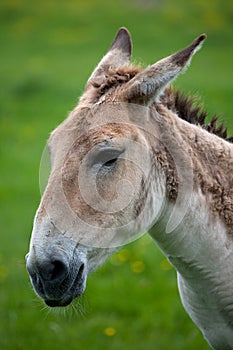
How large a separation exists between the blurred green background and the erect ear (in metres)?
0.62

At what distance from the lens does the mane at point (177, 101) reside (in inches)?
157

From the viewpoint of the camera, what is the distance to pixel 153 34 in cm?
2498

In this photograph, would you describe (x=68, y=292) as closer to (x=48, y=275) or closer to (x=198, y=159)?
(x=48, y=275)

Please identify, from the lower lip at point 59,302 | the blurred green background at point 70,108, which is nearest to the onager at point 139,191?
the lower lip at point 59,302

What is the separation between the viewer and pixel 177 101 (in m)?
4.23

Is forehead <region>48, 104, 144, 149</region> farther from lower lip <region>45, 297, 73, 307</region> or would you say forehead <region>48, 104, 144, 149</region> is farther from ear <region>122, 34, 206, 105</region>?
lower lip <region>45, 297, 73, 307</region>

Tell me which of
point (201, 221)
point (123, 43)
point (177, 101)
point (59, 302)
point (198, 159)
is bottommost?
point (59, 302)

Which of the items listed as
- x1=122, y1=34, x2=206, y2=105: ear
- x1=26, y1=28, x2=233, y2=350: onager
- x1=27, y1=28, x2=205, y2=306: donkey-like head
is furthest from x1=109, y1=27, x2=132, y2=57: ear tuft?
x1=122, y1=34, x2=206, y2=105: ear

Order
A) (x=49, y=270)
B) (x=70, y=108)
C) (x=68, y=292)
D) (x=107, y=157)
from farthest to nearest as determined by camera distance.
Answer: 1. (x=70, y=108)
2. (x=107, y=157)
3. (x=68, y=292)
4. (x=49, y=270)

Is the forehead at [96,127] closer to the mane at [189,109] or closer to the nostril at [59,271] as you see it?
the mane at [189,109]

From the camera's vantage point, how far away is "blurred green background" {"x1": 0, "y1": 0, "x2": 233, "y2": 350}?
633cm

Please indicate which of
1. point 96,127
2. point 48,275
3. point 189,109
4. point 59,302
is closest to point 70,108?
point 189,109

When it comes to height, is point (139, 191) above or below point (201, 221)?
above

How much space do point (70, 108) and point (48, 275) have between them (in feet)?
45.0
